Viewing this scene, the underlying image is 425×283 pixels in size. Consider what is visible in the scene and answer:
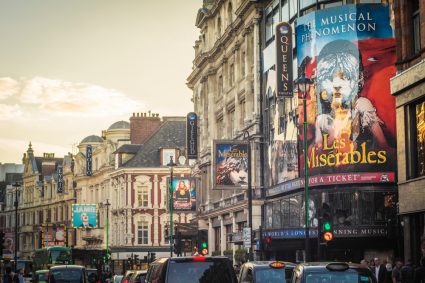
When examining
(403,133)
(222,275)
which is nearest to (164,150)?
(403,133)

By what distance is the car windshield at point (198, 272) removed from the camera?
70.9ft

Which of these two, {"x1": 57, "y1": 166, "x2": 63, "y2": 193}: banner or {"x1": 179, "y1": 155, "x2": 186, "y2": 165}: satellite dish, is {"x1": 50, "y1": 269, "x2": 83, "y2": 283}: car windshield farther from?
{"x1": 57, "y1": 166, "x2": 63, "y2": 193}: banner

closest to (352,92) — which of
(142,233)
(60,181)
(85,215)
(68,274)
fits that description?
(68,274)

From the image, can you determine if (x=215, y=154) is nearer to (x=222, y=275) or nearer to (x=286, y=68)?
(x=286, y=68)

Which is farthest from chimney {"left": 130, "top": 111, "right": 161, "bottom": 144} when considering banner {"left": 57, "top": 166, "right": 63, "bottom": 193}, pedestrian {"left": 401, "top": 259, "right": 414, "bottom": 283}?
pedestrian {"left": 401, "top": 259, "right": 414, "bottom": 283}

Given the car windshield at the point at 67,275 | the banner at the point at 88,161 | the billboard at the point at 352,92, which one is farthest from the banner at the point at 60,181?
the car windshield at the point at 67,275

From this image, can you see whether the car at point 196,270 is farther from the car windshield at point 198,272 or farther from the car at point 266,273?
the car at point 266,273

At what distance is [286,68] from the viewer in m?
52.5

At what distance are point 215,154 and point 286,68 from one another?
8.68 meters

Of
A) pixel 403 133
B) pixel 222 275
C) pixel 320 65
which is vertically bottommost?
pixel 222 275

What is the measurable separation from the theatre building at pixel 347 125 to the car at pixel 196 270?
25.8 metres

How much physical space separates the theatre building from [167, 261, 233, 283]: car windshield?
84.9 feet

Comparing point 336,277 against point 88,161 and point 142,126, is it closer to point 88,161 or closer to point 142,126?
point 142,126

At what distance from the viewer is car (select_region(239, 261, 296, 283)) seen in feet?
84.4
